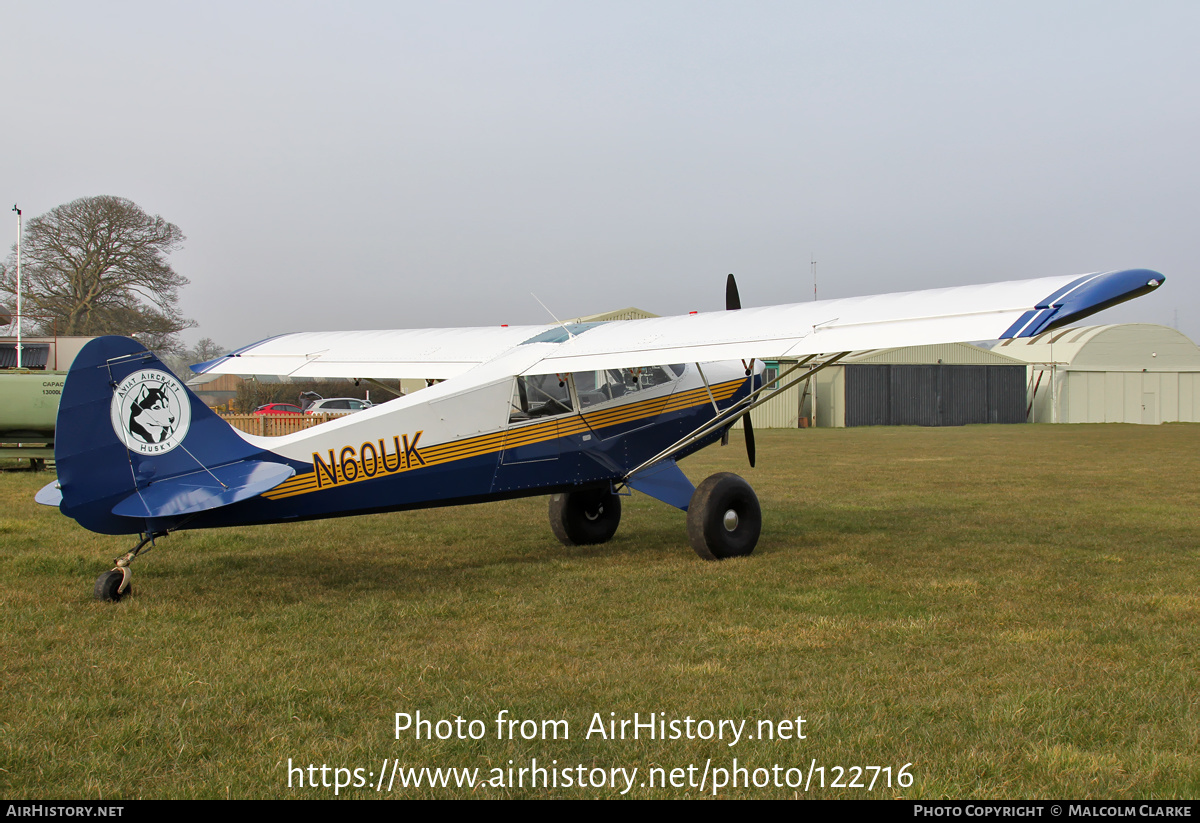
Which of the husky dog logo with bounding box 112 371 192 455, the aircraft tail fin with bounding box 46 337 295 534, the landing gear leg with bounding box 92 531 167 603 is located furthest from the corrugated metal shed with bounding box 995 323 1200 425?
the landing gear leg with bounding box 92 531 167 603

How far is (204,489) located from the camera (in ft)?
19.5

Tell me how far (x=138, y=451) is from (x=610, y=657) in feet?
11.6

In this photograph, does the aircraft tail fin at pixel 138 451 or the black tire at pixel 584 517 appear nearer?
the aircraft tail fin at pixel 138 451

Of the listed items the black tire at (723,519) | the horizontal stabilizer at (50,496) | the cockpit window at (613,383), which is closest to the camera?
the horizontal stabilizer at (50,496)

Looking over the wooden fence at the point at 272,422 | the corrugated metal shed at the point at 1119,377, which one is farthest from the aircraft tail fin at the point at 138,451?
the corrugated metal shed at the point at 1119,377

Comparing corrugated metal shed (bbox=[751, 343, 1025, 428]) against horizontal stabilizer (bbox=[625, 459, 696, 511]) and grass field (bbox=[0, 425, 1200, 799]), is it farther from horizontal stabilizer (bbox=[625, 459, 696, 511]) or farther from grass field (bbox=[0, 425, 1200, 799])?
horizontal stabilizer (bbox=[625, 459, 696, 511])

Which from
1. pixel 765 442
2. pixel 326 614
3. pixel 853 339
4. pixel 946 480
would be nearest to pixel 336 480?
pixel 326 614

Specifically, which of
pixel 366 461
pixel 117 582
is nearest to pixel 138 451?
pixel 117 582

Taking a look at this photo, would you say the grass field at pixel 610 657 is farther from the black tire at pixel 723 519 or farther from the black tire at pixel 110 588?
the black tire at pixel 723 519

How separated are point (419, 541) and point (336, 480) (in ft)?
9.09

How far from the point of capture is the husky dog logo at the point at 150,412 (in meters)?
5.83

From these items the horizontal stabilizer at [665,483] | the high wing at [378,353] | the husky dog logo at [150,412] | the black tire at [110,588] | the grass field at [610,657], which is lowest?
the grass field at [610,657]

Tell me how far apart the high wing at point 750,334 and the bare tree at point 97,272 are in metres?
28.5
